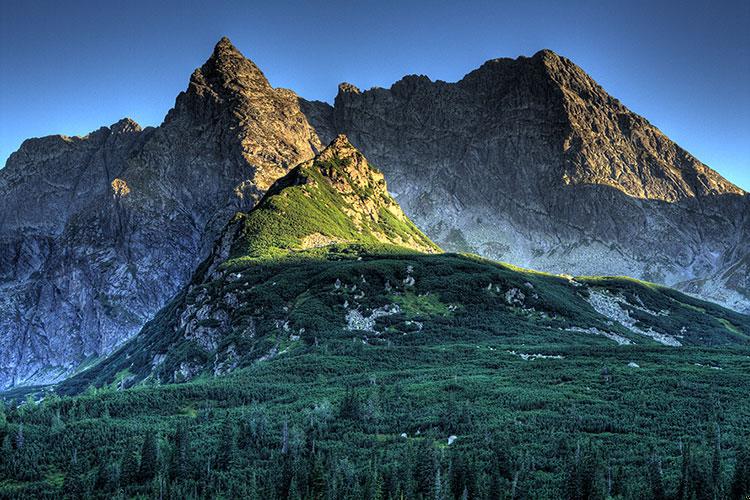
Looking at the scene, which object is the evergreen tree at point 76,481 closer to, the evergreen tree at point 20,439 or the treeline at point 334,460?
the treeline at point 334,460

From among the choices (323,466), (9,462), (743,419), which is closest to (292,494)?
(323,466)

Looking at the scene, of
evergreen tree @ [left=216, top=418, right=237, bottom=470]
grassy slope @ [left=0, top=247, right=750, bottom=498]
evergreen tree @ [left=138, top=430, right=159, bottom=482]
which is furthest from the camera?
evergreen tree @ [left=216, top=418, right=237, bottom=470]

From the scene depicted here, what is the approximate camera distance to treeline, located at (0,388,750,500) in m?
84.8

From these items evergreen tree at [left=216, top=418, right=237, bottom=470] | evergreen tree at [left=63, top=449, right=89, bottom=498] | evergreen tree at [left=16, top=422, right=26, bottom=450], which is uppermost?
evergreen tree at [left=16, top=422, right=26, bottom=450]

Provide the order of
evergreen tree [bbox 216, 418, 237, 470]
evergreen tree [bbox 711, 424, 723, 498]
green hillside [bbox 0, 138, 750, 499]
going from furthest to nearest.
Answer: evergreen tree [bbox 216, 418, 237, 470] < green hillside [bbox 0, 138, 750, 499] < evergreen tree [bbox 711, 424, 723, 498]

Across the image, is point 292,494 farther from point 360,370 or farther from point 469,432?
point 360,370

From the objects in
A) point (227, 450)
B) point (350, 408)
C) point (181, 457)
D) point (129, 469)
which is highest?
point (350, 408)

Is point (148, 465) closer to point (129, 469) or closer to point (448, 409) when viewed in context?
point (129, 469)

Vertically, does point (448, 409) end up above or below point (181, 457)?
above

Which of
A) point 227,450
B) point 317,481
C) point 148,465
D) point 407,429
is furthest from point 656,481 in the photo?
point 148,465

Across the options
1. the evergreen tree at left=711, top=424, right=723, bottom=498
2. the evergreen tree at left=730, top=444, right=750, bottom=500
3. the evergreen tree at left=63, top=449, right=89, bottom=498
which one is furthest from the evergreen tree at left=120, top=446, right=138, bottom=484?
the evergreen tree at left=730, top=444, right=750, bottom=500

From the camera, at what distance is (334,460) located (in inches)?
3834

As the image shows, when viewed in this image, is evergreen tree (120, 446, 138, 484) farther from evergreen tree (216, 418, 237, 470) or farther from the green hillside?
evergreen tree (216, 418, 237, 470)

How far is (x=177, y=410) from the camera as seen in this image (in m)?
134
